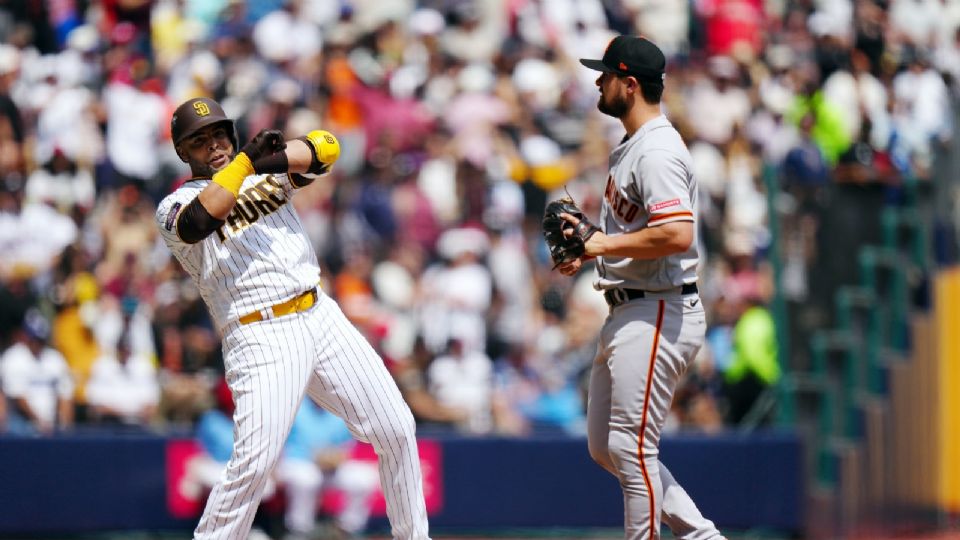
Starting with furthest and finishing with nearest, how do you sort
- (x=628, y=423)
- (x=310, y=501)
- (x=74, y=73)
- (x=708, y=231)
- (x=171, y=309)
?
(x=74, y=73) < (x=708, y=231) < (x=171, y=309) < (x=310, y=501) < (x=628, y=423)

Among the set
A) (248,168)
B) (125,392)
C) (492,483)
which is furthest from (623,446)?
(125,392)

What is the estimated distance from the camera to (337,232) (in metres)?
11.5

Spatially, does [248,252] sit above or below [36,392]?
above

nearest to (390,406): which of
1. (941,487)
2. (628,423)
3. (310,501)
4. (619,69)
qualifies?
(628,423)

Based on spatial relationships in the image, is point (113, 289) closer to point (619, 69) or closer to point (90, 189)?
point (90, 189)

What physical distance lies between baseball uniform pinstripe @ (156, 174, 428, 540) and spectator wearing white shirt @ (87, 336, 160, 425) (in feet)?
14.2

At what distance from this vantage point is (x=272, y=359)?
18.8 feet

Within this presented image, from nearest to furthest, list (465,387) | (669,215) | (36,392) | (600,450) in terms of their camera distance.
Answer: (669,215) → (600,450) → (36,392) → (465,387)

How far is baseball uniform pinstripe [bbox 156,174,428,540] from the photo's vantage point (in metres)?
5.67

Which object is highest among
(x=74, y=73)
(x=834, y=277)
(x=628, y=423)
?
(x=74, y=73)

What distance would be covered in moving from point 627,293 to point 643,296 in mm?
68

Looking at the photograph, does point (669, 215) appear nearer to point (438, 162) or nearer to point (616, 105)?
point (616, 105)

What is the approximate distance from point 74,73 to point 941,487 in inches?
305

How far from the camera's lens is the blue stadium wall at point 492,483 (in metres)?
9.77
